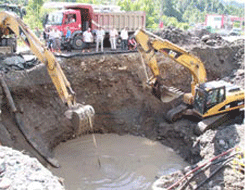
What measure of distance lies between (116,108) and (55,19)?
630cm

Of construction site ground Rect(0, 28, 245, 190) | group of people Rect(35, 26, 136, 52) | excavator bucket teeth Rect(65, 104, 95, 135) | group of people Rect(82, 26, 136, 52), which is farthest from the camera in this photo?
group of people Rect(82, 26, 136, 52)

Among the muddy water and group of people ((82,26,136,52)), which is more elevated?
group of people ((82,26,136,52))

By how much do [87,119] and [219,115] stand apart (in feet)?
18.8

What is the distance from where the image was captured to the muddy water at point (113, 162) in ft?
31.2

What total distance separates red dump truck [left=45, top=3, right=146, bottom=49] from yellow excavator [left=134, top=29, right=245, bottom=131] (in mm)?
5691

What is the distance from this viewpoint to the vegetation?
33.0 metres

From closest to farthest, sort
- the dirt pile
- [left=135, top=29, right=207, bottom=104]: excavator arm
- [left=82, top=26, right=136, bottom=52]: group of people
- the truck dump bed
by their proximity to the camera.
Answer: [left=135, top=29, right=207, bottom=104]: excavator arm
[left=82, top=26, right=136, bottom=52]: group of people
the truck dump bed
the dirt pile

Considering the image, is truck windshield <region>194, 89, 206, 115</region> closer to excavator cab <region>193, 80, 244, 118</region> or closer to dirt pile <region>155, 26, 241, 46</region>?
excavator cab <region>193, 80, 244, 118</region>

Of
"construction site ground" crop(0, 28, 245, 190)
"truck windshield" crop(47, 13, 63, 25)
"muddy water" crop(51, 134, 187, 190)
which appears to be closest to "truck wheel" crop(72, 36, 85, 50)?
"truck windshield" crop(47, 13, 63, 25)

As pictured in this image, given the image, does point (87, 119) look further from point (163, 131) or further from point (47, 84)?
point (163, 131)

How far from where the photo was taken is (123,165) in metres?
10.5

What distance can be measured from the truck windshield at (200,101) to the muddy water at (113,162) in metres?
2.06

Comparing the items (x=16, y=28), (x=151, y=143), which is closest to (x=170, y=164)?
(x=151, y=143)

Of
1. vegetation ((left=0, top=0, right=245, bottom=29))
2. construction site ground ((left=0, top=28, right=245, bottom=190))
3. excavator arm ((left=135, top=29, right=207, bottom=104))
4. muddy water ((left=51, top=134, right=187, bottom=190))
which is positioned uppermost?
vegetation ((left=0, top=0, right=245, bottom=29))
